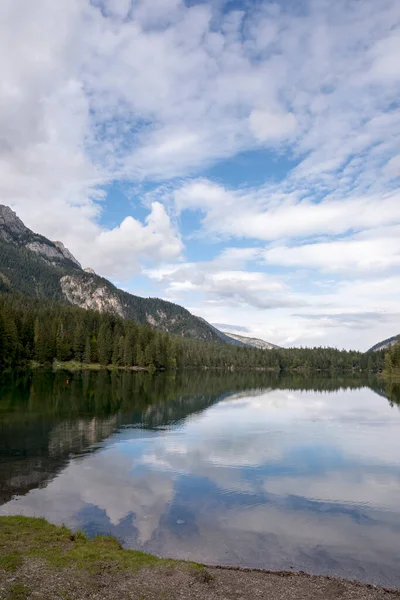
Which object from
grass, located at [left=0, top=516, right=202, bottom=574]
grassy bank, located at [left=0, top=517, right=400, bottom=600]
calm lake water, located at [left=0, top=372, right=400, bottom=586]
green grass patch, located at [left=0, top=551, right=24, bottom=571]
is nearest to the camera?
grassy bank, located at [left=0, top=517, right=400, bottom=600]

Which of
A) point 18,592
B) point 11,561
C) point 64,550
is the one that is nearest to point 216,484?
point 64,550

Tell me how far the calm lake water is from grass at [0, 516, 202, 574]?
234 centimetres

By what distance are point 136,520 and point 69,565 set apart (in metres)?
8.88

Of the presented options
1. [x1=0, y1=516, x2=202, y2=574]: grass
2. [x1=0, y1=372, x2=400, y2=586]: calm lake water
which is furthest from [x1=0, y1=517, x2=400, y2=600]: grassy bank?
[x1=0, y1=372, x2=400, y2=586]: calm lake water

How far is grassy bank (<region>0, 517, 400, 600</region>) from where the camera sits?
54.6 ft

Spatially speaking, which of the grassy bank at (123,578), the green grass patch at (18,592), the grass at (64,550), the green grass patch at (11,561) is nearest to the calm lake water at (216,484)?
the grass at (64,550)

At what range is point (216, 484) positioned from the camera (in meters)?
35.6

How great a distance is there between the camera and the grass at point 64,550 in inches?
744

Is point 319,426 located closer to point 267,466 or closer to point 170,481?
point 267,466

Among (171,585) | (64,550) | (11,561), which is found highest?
(11,561)

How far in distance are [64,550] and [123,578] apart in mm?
3825

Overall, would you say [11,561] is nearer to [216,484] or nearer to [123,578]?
[123,578]

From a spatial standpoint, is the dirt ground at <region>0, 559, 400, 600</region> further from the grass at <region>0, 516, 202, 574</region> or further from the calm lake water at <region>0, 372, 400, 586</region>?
the calm lake water at <region>0, 372, 400, 586</region>

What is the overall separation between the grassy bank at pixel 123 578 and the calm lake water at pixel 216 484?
2505 millimetres
